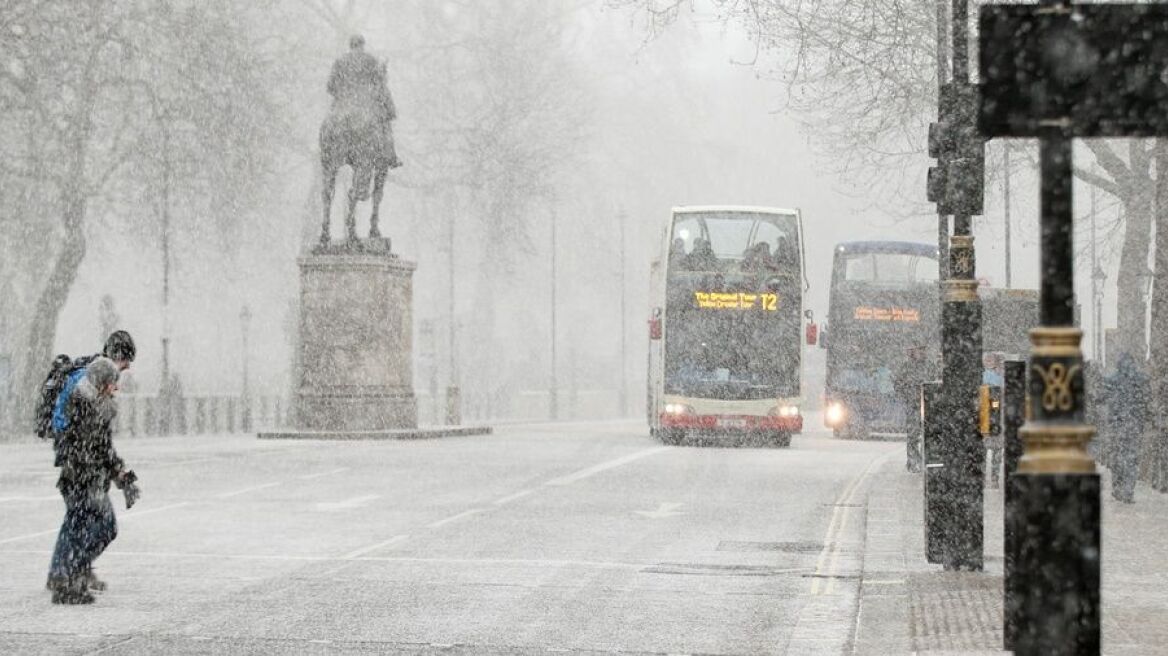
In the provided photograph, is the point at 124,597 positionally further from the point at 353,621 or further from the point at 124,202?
the point at 124,202

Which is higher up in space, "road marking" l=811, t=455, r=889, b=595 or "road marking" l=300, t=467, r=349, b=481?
"road marking" l=300, t=467, r=349, b=481

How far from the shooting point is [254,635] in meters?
9.91

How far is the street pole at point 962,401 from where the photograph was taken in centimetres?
1201

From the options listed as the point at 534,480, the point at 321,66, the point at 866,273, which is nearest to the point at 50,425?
the point at 534,480

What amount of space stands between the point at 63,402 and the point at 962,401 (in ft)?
17.0

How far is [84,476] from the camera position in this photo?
11211 mm

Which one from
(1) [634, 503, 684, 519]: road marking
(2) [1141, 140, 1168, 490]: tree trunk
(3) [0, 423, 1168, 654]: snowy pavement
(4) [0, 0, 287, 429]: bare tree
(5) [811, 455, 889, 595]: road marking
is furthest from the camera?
(4) [0, 0, 287, 429]: bare tree

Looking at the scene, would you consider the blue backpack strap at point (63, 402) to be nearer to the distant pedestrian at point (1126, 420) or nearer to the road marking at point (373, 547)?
the road marking at point (373, 547)

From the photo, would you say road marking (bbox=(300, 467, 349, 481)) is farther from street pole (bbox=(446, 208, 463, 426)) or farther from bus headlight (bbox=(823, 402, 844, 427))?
bus headlight (bbox=(823, 402, 844, 427))

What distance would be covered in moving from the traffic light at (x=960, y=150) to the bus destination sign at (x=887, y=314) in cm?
3028

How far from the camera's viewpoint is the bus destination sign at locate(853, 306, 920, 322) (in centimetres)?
4241

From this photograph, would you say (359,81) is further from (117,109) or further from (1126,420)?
(1126,420)

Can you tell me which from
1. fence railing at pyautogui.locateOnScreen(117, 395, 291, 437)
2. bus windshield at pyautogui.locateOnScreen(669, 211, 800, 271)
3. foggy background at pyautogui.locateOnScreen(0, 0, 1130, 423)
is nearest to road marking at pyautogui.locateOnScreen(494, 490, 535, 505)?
foggy background at pyautogui.locateOnScreen(0, 0, 1130, 423)

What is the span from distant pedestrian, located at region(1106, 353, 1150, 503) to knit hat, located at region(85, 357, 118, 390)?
11.4 metres
